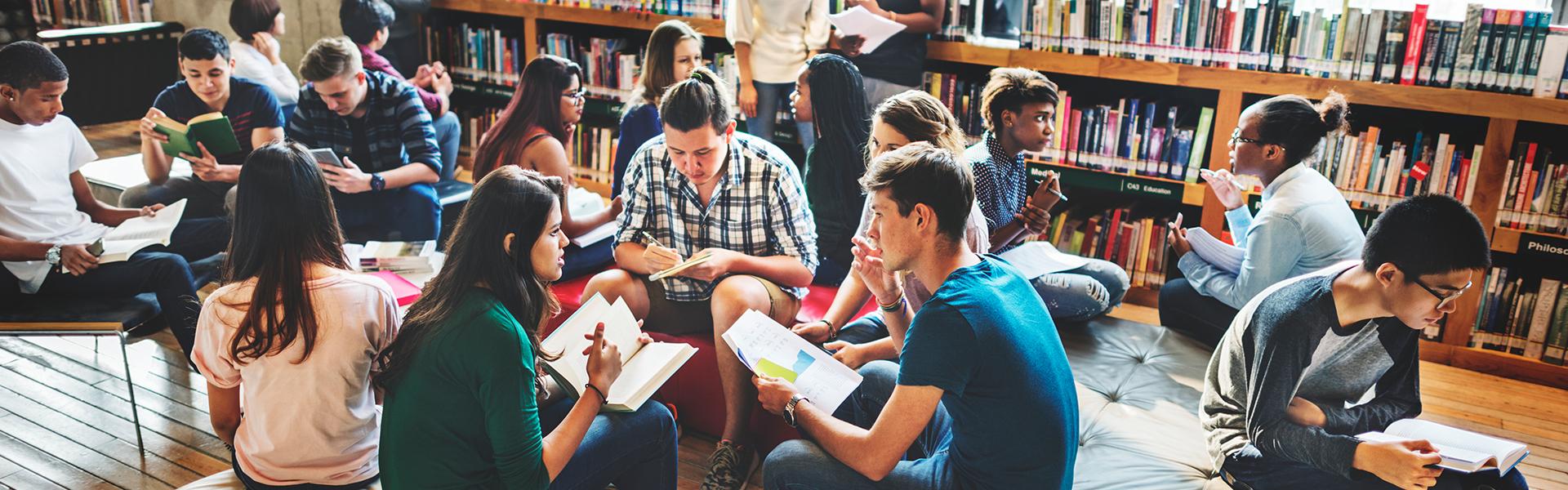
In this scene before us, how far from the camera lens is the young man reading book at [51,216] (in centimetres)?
310

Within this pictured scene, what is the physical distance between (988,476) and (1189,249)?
5.53ft

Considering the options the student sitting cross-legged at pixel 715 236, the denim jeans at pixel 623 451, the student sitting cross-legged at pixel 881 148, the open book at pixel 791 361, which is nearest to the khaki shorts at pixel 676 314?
the student sitting cross-legged at pixel 715 236

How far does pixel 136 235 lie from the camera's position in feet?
11.1

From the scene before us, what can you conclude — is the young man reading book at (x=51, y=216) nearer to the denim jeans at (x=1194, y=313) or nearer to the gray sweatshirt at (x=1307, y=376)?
the gray sweatshirt at (x=1307, y=376)

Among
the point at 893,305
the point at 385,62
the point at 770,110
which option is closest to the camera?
the point at 893,305

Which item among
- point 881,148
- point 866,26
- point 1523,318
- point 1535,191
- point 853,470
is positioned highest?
point 866,26

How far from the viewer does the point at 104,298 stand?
317 cm

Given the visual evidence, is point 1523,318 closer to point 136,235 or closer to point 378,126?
point 378,126

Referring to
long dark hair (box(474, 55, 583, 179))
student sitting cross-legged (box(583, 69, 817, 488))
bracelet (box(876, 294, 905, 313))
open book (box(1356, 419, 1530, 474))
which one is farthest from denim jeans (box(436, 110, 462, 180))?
open book (box(1356, 419, 1530, 474))

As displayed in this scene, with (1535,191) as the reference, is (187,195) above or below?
below

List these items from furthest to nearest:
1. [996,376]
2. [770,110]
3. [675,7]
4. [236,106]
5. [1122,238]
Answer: [675,7], [770,110], [1122,238], [236,106], [996,376]

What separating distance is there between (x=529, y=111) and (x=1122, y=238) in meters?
2.33

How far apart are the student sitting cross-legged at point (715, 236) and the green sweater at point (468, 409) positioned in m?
0.89

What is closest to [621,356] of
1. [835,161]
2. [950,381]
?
[950,381]
